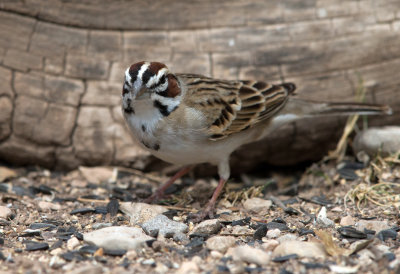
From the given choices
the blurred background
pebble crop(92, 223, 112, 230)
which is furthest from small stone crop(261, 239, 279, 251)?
the blurred background

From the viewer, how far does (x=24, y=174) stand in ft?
19.9

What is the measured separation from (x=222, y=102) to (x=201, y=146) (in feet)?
1.83

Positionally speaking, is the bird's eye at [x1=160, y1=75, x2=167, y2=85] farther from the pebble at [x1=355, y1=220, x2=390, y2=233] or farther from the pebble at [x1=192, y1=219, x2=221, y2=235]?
the pebble at [x1=355, y1=220, x2=390, y2=233]

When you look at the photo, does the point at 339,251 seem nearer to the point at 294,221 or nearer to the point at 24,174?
the point at 294,221

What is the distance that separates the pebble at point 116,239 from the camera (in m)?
3.89

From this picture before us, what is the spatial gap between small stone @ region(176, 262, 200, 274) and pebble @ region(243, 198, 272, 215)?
58.8 inches

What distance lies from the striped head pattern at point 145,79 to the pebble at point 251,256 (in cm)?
151

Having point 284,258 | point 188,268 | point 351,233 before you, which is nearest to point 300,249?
point 284,258

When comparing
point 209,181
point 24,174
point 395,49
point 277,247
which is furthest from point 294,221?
point 24,174

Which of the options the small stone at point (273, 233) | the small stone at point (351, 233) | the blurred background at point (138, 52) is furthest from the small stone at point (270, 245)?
the blurred background at point (138, 52)

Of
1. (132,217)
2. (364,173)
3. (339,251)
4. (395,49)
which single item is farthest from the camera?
(395,49)

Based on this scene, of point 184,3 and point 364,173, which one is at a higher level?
point 184,3

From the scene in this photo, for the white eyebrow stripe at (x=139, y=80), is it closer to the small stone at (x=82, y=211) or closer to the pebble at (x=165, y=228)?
the pebble at (x=165, y=228)

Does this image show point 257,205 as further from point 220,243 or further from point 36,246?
point 36,246
